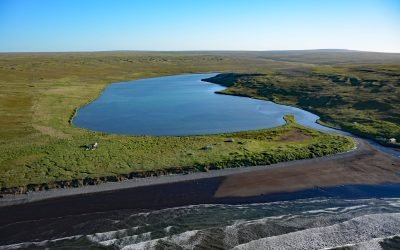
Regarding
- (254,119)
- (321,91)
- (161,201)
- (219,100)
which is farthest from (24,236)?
(321,91)

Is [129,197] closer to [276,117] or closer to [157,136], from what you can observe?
[157,136]

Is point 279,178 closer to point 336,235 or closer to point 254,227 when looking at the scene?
point 254,227

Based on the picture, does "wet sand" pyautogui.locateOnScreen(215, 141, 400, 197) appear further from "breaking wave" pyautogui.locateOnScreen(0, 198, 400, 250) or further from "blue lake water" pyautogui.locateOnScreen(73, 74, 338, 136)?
"blue lake water" pyautogui.locateOnScreen(73, 74, 338, 136)

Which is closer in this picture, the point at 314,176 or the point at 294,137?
the point at 314,176

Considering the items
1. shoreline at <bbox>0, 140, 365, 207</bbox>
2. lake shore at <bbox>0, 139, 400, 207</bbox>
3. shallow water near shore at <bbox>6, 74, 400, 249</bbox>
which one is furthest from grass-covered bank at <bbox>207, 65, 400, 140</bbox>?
shallow water near shore at <bbox>6, 74, 400, 249</bbox>

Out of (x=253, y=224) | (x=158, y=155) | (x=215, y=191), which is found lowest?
(x=215, y=191)

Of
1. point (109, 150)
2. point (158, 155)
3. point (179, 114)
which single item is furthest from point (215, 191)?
point (179, 114)
